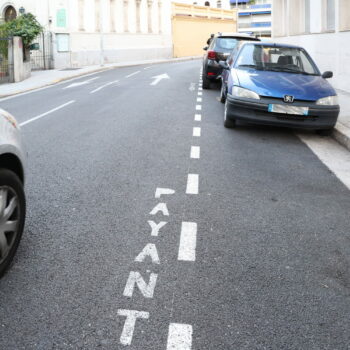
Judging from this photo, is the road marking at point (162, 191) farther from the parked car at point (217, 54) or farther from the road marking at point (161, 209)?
the parked car at point (217, 54)

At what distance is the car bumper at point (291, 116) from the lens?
27.1ft

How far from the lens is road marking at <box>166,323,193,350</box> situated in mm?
2709

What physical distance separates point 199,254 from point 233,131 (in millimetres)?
5584

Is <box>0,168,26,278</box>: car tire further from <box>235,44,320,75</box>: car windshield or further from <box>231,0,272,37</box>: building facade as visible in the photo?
<box>231,0,272,37</box>: building facade

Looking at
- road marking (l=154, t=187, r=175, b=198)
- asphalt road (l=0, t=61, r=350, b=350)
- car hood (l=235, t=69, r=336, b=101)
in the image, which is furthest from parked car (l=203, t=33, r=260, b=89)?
road marking (l=154, t=187, r=175, b=198)

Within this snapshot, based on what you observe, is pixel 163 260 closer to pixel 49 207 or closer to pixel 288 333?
pixel 288 333

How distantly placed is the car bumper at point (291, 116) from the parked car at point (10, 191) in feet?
17.4

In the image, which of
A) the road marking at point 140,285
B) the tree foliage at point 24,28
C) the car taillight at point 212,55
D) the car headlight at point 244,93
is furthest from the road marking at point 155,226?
the tree foliage at point 24,28

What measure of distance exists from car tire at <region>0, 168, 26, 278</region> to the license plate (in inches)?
218

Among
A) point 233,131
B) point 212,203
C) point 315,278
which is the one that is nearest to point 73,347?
point 315,278

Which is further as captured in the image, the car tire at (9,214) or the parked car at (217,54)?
the parked car at (217,54)

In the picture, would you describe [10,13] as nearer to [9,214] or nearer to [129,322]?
[9,214]

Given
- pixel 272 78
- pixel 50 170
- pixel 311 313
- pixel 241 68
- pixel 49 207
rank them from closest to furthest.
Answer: pixel 311 313, pixel 49 207, pixel 50 170, pixel 272 78, pixel 241 68

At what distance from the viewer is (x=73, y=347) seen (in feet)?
8.79
